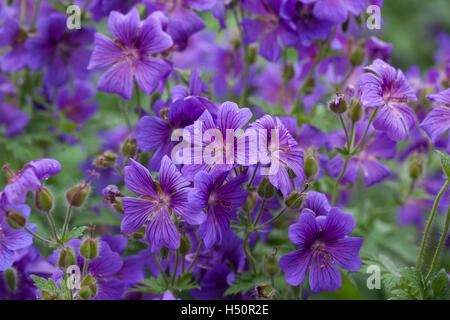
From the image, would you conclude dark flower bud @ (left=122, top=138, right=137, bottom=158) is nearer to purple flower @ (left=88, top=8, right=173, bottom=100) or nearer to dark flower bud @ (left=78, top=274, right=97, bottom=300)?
purple flower @ (left=88, top=8, right=173, bottom=100)

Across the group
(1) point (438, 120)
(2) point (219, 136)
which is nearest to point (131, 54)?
(2) point (219, 136)

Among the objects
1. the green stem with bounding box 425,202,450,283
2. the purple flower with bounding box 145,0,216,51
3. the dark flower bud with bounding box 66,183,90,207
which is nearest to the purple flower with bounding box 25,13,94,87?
the purple flower with bounding box 145,0,216,51

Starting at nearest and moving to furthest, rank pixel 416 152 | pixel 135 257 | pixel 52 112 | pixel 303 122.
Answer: pixel 135 257 < pixel 303 122 < pixel 416 152 < pixel 52 112

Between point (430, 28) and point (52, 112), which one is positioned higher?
point (430, 28)

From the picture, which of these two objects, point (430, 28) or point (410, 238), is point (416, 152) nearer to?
point (410, 238)

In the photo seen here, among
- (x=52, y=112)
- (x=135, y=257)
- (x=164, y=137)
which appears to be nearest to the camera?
(x=164, y=137)

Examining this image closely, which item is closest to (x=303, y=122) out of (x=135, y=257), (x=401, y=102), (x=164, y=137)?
(x=401, y=102)

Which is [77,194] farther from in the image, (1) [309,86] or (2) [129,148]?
(1) [309,86]
